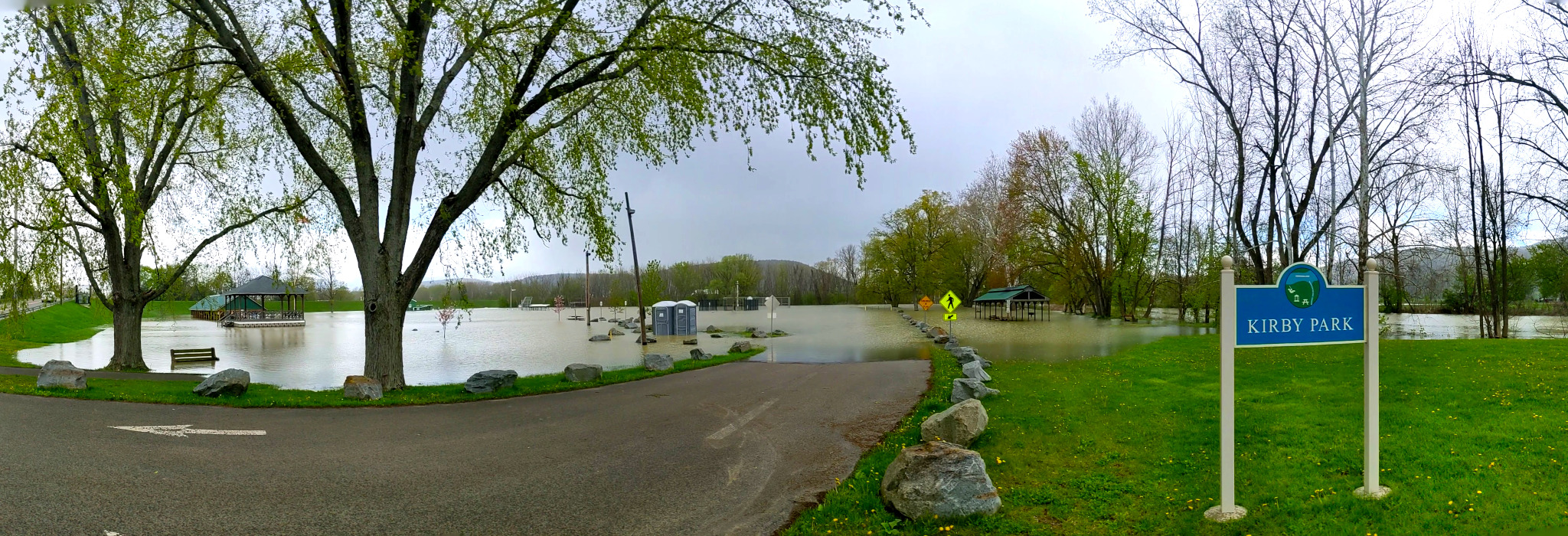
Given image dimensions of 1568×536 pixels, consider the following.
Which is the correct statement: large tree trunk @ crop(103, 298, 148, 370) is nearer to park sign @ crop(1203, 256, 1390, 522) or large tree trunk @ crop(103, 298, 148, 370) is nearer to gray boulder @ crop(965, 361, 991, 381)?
gray boulder @ crop(965, 361, 991, 381)

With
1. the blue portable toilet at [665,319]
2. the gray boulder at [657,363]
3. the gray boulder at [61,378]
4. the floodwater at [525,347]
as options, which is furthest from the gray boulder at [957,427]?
the blue portable toilet at [665,319]

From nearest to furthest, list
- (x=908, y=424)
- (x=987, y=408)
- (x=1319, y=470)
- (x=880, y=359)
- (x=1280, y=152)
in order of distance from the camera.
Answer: (x=1319, y=470) → (x=908, y=424) → (x=987, y=408) → (x=880, y=359) → (x=1280, y=152)

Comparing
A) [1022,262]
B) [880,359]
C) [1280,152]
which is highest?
[1280,152]

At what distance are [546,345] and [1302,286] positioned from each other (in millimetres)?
26628

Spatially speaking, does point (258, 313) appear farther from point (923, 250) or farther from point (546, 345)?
point (923, 250)

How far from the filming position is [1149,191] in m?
46.1

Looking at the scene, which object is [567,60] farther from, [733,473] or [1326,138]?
[1326,138]

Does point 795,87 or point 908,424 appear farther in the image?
point 795,87

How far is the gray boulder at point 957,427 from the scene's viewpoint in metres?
6.99

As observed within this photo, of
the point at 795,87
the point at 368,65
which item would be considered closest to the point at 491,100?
the point at 368,65

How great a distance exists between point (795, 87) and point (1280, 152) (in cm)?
2241

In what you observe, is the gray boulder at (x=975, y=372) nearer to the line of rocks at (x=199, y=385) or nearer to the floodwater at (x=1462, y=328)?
the line of rocks at (x=199, y=385)

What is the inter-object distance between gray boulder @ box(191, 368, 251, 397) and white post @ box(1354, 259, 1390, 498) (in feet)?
43.8

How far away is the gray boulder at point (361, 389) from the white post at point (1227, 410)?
35.3ft
